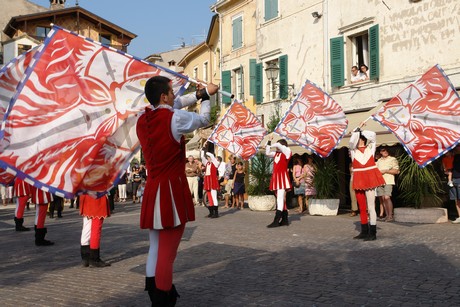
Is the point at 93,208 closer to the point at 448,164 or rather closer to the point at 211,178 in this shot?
the point at 448,164

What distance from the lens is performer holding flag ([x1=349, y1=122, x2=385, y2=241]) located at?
10.3 meters

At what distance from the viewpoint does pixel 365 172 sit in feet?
34.1

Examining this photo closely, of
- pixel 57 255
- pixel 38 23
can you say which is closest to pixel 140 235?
pixel 57 255

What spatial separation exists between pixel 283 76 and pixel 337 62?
398 centimetres

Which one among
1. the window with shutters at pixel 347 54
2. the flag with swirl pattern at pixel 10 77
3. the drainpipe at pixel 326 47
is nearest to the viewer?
the flag with swirl pattern at pixel 10 77

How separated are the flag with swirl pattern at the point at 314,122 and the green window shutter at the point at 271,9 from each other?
11.3 metres

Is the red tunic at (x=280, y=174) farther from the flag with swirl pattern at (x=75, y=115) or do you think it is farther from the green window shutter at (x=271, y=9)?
the green window shutter at (x=271, y=9)

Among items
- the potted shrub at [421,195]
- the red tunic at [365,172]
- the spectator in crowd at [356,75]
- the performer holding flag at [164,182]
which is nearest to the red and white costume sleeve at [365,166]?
the red tunic at [365,172]

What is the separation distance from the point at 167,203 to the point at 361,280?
272cm

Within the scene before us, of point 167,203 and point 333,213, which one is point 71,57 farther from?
point 333,213

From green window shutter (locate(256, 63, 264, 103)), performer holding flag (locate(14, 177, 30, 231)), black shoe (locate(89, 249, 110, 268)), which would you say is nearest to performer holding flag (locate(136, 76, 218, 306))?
black shoe (locate(89, 249, 110, 268))

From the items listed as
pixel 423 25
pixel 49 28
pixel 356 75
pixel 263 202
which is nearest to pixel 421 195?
pixel 423 25

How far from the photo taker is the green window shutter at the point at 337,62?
70.2 feet

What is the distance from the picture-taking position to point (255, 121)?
64.5 ft
